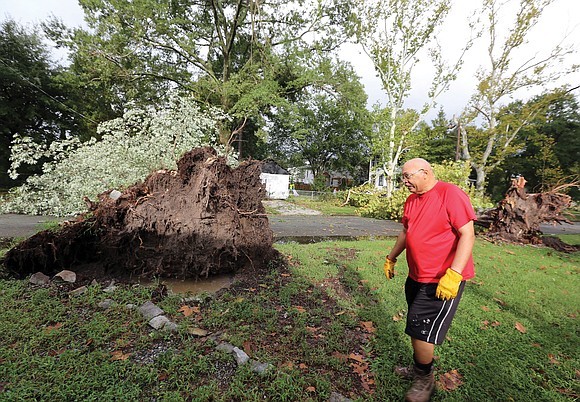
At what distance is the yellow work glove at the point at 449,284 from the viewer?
5.86 feet

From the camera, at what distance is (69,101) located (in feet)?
64.6

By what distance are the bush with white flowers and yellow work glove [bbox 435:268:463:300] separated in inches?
226

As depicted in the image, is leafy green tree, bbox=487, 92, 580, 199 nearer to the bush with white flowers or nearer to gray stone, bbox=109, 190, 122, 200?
the bush with white flowers

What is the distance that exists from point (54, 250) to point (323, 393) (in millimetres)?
4095

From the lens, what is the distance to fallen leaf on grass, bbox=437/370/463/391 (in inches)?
81.4

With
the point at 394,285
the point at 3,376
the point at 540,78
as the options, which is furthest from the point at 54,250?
the point at 540,78

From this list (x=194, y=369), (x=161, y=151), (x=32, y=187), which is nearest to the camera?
(x=194, y=369)

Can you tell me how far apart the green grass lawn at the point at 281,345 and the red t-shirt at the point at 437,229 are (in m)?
0.92

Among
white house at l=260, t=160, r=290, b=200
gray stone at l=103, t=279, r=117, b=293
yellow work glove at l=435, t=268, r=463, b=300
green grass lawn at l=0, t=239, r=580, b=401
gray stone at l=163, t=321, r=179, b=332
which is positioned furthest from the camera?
white house at l=260, t=160, r=290, b=200

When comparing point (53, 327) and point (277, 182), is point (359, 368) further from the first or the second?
point (277, 182)

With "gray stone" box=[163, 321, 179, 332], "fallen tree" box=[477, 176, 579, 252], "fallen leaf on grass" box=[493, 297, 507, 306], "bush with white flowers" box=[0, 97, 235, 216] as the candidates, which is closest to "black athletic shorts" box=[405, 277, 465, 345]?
"gray stone" box=[163, 321, 179, 332]

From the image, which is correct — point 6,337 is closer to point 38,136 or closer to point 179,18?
point 179,18

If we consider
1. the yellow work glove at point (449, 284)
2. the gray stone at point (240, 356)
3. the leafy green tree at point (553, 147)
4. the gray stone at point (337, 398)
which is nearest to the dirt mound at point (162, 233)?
the gray stone at point (240, 356)

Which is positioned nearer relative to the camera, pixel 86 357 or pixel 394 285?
pixel 86 357
